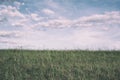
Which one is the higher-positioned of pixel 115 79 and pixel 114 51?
pixel 114 51

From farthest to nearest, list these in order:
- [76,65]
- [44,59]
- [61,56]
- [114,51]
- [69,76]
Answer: [114,51] → [61,56] → [44,59] → [76,65] → [69,76]

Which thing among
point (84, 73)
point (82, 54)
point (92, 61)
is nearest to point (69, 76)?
point (84, 73)

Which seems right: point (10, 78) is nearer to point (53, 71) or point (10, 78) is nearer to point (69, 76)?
point (53, 71)

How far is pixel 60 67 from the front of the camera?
48.3ft

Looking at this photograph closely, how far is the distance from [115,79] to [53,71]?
374 centimetres

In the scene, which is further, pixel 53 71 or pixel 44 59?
pixel 44 59

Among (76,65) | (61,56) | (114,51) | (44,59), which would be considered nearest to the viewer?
(76,65)

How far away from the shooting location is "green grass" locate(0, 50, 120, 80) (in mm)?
13580

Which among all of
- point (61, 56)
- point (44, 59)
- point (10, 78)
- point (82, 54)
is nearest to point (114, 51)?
point (82, 54)

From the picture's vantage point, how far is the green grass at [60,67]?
44.6 feet

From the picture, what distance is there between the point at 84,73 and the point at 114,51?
23.5 ft

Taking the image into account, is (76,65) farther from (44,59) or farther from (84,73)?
(44,59)

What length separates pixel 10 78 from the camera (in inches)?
528

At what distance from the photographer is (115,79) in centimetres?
1345
